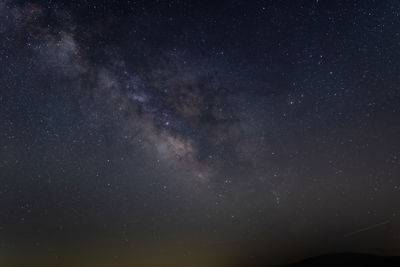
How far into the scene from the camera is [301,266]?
81312 mm

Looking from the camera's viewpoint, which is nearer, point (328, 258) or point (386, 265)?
point (386, 265)

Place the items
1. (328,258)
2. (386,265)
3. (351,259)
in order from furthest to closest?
(328,258) → (351,259) → (386,265)

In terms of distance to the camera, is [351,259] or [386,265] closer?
[386,265]

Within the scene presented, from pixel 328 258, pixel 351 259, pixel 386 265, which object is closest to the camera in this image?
pixel 386 265

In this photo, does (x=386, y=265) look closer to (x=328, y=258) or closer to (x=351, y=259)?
(x=351, y=259)

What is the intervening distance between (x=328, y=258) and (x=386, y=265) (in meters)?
27.0

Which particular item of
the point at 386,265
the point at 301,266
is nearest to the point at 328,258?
the point at 301,266

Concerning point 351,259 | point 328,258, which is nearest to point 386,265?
point 351,259

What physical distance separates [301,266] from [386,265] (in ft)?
100

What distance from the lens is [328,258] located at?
3130 inches

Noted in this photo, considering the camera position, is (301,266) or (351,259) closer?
(351,259)

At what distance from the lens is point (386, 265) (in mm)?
54312

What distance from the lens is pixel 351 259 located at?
69.2 meters

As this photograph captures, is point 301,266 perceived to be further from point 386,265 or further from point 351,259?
point 386,265
